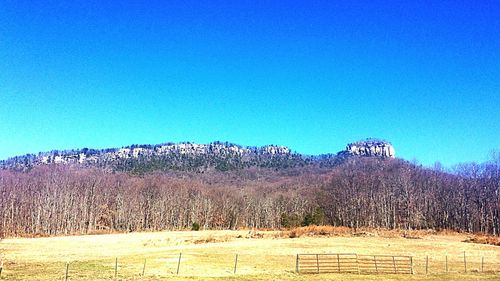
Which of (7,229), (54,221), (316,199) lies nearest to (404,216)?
(316,199)

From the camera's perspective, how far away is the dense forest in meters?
121

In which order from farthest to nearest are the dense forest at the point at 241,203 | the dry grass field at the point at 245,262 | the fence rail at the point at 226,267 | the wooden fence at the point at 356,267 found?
the dense forest at the point at 241,203
the wooden fence at the point at 356,267
the fence rail at the point at 226,267
the dry grass field at the point at 245,262

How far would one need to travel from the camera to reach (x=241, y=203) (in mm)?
168750

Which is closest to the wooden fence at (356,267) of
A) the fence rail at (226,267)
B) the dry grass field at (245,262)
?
the fence rail at (226,267)

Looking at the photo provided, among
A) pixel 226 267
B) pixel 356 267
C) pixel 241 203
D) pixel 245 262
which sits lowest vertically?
pixel 245 262

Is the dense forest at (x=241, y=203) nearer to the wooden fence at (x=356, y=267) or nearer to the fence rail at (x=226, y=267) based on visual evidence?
the fence rail at (x=226, y=267)

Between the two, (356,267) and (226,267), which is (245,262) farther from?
(356,267)

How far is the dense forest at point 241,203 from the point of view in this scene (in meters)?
121

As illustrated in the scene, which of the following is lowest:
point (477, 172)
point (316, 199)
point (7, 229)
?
point (7, 229)

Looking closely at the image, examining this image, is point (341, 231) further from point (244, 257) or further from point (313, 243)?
point (244, 257)

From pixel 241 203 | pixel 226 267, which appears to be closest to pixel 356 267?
pixel 226 267

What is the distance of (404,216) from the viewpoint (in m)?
133

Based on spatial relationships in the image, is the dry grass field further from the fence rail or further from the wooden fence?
the wooden fence

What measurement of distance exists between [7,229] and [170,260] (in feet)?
276
